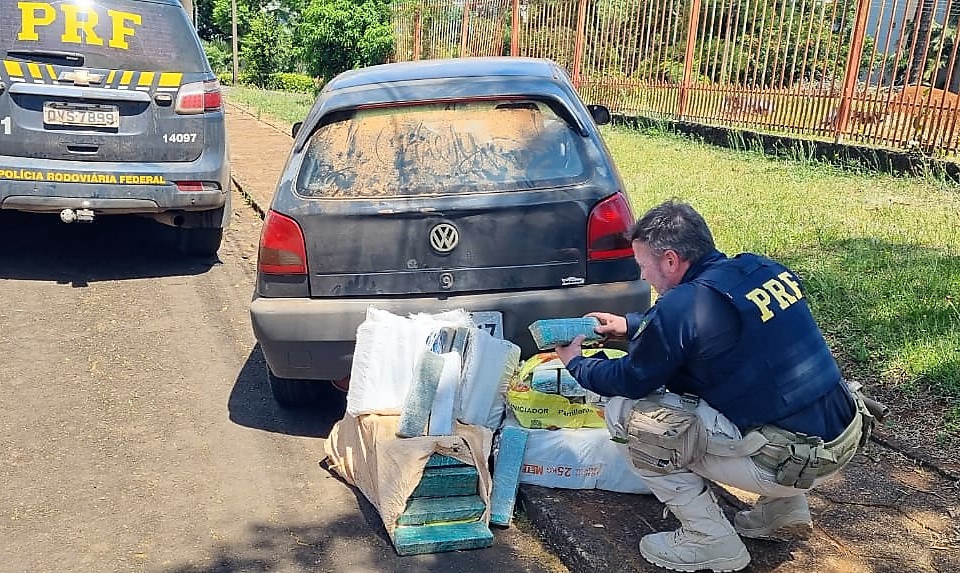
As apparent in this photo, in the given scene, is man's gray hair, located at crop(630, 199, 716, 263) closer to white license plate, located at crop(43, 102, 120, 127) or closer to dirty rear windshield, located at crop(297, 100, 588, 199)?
dirty rear windshield, located at crop(297, 100, 588, 199)

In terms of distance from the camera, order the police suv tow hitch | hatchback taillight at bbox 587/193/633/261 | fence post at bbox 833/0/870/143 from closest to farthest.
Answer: hatchback taillight at bbox 587/193/633/261
the police suv tow hitch
fence post at bbox 833/0/870/143

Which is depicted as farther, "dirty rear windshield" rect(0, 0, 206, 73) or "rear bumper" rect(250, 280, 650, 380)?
"dirty rear windshield" rect(0, 0, 206, 73)

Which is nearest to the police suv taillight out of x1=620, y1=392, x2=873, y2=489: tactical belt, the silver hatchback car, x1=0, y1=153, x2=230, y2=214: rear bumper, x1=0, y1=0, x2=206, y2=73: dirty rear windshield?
x1=0, y1=0, x2=206, y2=73: dirty rear windshield

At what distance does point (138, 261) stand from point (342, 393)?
11.0 ft

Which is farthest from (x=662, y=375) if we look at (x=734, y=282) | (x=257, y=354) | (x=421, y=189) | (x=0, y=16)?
(x=0, y=16)

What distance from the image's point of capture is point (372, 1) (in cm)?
2162

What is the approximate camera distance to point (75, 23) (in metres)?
6.18

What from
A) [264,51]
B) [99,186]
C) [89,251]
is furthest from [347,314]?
[264,51]

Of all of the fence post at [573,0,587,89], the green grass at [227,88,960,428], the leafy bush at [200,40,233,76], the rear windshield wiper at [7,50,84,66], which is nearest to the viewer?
the green grass at [227,88,960,428]

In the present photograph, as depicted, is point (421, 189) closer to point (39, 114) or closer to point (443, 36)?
point (39, 114)

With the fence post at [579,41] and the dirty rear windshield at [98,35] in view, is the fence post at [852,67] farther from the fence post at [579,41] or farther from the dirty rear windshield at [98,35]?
the dirty rear windshield at [98,35]

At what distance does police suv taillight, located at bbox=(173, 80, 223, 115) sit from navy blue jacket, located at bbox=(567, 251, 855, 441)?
451cm

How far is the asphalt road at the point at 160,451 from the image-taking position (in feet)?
10.9

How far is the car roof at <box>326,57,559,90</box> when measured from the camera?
439cm
